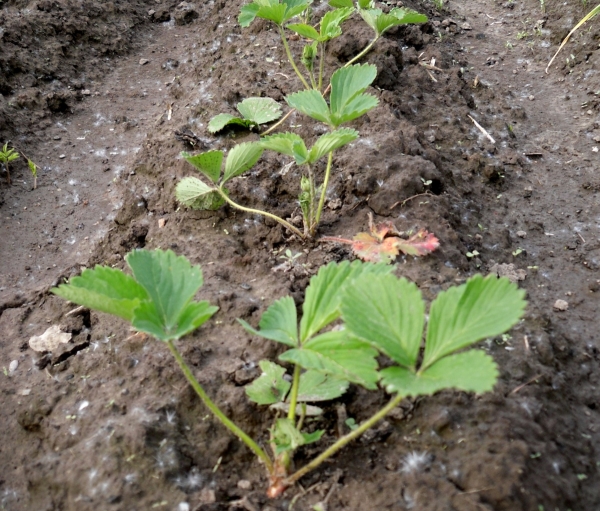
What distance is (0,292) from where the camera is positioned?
2.83 meters

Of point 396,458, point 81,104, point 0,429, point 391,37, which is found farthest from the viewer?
point 81,104

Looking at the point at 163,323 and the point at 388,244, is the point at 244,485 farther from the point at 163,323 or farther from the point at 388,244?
the point at 388,244

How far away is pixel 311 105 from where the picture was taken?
7.41 feet

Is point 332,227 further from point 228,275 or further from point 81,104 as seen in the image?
point 81,104

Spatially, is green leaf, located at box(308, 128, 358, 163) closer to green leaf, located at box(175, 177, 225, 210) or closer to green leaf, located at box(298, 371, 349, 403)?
green leaf, located at box(175, 177, 225, 210)

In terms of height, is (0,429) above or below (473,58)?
above

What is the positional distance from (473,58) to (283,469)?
372 cm

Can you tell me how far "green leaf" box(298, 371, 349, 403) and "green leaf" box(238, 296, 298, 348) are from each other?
0.63 feet

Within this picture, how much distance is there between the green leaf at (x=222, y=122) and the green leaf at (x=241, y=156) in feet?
1.92

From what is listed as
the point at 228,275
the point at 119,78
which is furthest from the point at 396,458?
the point at 119,78

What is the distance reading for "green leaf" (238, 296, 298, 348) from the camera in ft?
4.88

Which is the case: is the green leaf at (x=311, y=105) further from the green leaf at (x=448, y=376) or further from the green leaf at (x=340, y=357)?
the green leaf at (x=448, y=376)

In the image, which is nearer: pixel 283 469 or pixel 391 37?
pixel 283 469

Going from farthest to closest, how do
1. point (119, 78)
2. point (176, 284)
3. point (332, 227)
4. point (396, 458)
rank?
point (119, 78) < point (332, 227) < point (396, 458) < point (176, 284)
